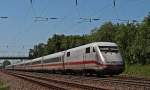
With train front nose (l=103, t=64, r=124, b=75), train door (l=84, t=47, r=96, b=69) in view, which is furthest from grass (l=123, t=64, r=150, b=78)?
train front nose (l=103, t=64, r=124, b=75)

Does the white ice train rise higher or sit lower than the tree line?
lower

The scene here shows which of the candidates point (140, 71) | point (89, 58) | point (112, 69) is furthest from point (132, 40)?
point (112, 69)

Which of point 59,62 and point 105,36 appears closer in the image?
point 59,62

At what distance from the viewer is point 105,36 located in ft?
346

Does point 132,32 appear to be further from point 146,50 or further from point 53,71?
point 53,71

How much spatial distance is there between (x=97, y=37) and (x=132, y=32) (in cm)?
1900

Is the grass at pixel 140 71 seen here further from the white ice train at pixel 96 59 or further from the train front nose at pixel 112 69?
the train front nose at pixel 112 69

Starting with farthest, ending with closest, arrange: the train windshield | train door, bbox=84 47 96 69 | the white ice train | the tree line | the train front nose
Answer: the tree line, train door, bbox=84 47 96 69, the train windshield, the white ice train, the train front nose

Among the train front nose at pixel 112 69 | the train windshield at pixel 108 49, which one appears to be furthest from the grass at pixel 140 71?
the train front nose at pixel 112 69

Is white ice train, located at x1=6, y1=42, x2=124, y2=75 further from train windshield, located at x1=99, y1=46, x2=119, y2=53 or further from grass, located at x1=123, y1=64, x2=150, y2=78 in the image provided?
grass, located at x1=123, y1=64, x2=150, y2=78

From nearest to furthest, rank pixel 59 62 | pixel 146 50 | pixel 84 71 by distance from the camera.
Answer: pixel 84 71, pixel 59 62, pixel 146 50

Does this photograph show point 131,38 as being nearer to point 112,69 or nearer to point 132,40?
point 132,40

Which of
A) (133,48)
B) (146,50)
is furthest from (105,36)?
(146,50)

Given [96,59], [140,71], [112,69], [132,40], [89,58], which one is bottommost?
[140,71]
